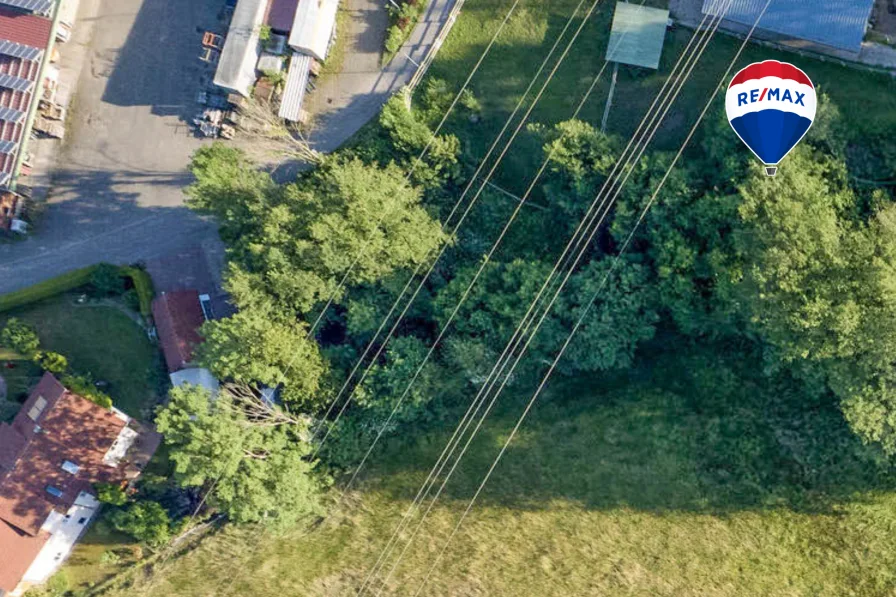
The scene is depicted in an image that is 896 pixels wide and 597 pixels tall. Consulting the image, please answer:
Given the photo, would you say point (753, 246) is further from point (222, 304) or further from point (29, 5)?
point (29, 5)

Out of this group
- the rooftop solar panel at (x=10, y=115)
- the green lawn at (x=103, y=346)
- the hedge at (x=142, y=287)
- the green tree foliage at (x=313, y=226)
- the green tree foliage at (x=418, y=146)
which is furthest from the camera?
the green lawn at (x=103, y=346)

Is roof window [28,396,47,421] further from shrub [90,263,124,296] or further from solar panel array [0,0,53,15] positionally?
solar panel array [0,0,53,15]

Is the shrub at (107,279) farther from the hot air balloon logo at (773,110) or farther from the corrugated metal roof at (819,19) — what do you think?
the corrugated metal roof at (819,19)

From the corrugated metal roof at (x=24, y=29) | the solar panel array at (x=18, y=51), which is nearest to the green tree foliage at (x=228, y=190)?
the solar panel array at (x=18, y=51)

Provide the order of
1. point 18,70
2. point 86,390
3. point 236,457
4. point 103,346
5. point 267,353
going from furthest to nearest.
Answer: point 103,346 → point 18,70 → point 86,390 → point 267,353 → point 236,457

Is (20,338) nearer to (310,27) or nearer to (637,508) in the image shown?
(310,27)

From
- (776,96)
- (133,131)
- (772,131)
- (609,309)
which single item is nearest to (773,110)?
(776,96)

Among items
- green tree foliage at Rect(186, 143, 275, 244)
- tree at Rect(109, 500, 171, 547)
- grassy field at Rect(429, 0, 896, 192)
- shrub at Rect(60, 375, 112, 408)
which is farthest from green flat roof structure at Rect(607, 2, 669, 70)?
A: tree at Rect(109, 500, 171, 547)

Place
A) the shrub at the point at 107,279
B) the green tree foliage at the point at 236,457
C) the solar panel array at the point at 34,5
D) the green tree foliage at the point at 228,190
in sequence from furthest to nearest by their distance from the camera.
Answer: the shrub at the point at 107,279
the solar panel array at the point at 34,5
the green tree foliage at the point at 228,190
the green tree foliage at the point at 236,457
